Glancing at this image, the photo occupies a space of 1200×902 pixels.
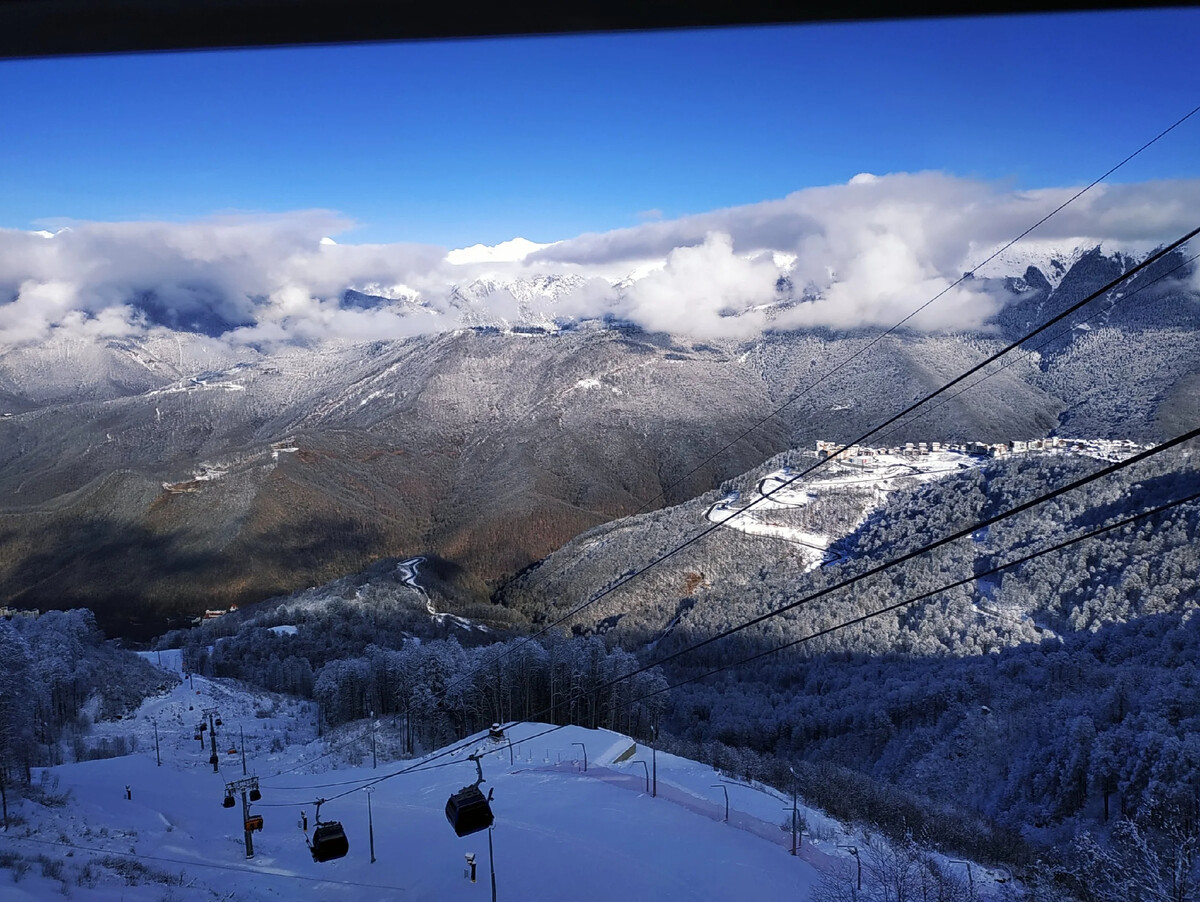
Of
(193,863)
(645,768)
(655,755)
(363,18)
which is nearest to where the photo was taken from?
(363,18)

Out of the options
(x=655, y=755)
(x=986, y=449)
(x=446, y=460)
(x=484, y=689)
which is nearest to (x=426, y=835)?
(x=655, y=755)

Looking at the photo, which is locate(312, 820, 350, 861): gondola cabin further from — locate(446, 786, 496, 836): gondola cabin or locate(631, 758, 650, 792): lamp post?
locate(631, 758, 650, 792): lamp post

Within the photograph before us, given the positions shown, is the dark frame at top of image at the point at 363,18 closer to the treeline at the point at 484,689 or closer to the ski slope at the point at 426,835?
the ski slope at the point at 426,835

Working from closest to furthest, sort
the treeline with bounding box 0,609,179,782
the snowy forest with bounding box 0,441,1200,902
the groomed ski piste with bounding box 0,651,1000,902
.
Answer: the groomed ski piste with bounding box 0,651,1000,902 < the snowy forest with bounding box 0,441,1200,902 < the treeline with bounding box 0,609,179,782

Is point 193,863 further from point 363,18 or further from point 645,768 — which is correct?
point 363,18

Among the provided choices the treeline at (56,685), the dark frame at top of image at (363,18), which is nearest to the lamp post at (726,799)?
the treeline at (56,685)

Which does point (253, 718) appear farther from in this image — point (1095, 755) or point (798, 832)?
point (1095, 755)

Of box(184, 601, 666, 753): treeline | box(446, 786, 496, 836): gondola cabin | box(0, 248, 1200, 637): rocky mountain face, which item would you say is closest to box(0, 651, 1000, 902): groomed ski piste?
box(446, 786, 496, 836): gondola cabin
